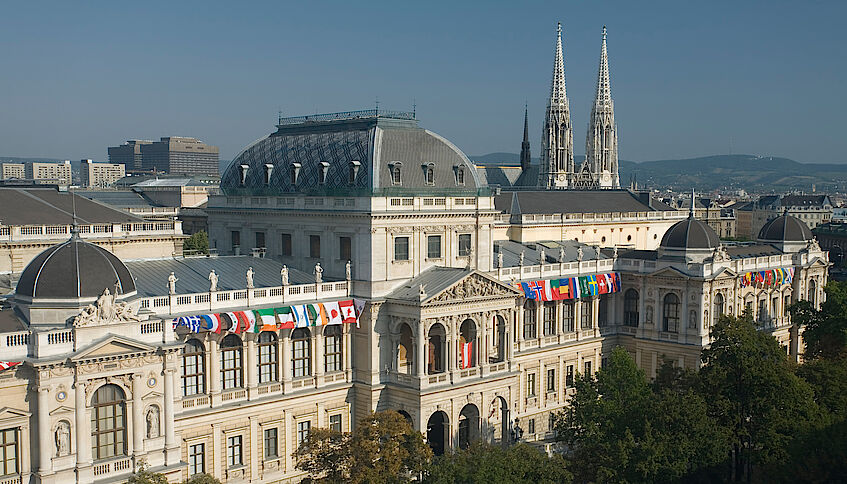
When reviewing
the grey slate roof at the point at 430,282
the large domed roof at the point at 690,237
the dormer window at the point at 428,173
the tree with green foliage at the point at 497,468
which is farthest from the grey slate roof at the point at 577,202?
the tree with green foliage at the point at 497,468

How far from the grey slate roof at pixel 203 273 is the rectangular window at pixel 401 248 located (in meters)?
6.67

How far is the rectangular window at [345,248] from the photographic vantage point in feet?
217

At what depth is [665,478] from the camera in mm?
50688

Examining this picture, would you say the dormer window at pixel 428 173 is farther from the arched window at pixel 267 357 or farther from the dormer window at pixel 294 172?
the arched window at pixel 267 357

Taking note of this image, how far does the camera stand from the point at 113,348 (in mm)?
47500

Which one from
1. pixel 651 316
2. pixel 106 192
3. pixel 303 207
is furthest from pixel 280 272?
pixel 106 192

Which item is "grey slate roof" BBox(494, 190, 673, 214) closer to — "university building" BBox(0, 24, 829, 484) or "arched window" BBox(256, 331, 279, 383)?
"university building" BBox(0, 24, 829, 484)

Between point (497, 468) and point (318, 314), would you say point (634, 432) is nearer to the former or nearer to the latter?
point (497, 468)

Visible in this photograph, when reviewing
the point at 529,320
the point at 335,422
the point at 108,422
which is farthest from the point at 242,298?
the point at 529,320

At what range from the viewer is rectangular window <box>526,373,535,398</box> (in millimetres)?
79375

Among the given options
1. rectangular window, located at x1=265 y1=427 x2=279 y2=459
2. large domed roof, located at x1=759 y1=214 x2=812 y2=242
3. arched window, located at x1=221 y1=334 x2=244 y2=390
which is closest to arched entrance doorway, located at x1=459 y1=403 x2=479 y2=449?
rectangular window, located at x1=265 y1=427 x2=279 y2=459

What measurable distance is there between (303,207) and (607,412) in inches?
1073

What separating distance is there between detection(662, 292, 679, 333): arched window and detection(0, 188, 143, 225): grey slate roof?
159 feet

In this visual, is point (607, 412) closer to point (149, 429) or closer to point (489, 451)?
point (489, 451)
